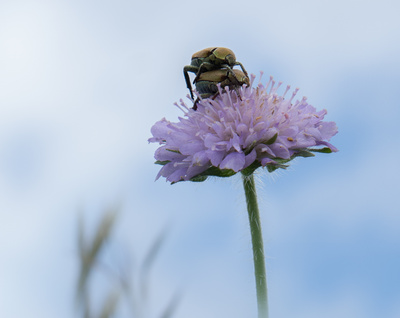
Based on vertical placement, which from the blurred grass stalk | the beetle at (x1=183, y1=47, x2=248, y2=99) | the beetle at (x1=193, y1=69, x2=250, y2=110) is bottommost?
the blurred grass stalk

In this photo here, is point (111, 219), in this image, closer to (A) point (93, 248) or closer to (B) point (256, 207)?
(A) point (93, 248)

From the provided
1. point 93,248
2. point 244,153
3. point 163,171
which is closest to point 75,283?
point 93,248

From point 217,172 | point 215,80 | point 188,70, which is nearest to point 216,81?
point 215,80

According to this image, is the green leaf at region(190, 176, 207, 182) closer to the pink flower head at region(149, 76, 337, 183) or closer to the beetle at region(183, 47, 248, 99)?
the pink flower head at region(149, 76, 337, 183)

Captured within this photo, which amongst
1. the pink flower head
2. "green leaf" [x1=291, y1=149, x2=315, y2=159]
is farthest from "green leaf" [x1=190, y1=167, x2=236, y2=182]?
"green leaf" [x1=291, y1=149, x2=315, y2=159]

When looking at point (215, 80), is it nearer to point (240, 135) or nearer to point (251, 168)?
point (240, 135)

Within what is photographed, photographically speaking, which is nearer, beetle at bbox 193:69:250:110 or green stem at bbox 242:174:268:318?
green stem at bbox 242:174:268:318
